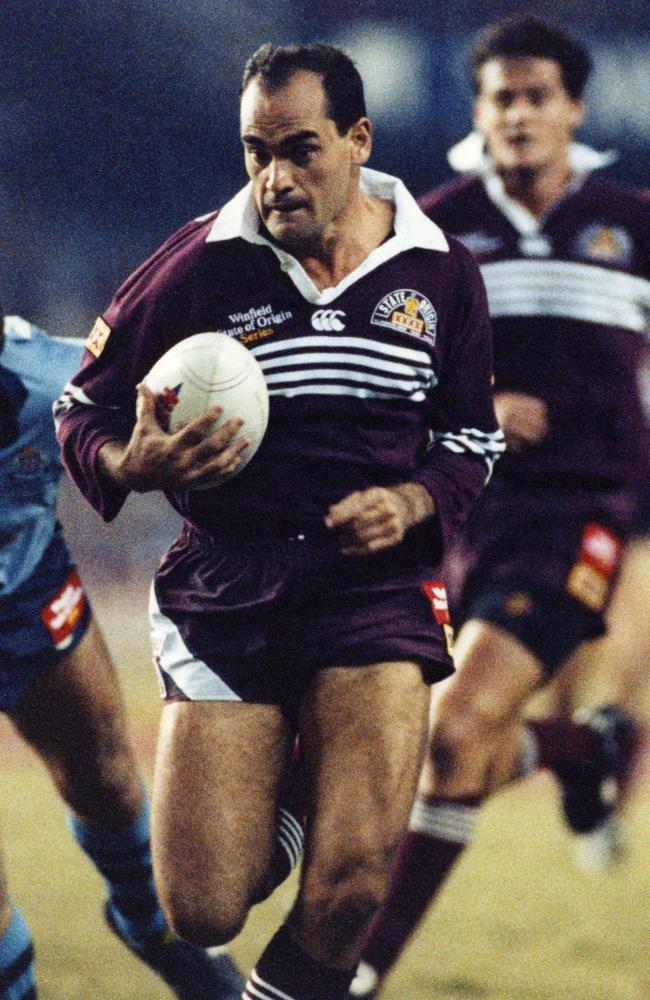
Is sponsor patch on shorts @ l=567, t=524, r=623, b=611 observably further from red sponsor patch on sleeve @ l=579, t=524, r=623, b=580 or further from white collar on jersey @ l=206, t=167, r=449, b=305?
white collar on jersey @ l=206, t=167, r=449, b=305

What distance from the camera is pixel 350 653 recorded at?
10.1 ft

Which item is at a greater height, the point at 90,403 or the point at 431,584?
the point at 90,403

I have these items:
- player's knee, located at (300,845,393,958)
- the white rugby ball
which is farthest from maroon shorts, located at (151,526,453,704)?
player's knee, located at (300,845,393,958)

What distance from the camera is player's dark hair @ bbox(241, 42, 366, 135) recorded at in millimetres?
3064

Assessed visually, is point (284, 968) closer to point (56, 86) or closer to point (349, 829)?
point (349, 829)

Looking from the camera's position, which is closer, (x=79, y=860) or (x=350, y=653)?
(x=350, y=653)

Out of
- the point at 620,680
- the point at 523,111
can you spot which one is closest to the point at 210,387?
the point at 523,111

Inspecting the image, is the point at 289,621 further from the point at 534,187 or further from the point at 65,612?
the point at 534,187

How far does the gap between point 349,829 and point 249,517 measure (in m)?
0.66

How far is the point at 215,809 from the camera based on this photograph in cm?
300

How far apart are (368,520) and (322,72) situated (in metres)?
0.91

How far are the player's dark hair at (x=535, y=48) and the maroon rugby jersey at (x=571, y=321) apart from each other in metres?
0.39

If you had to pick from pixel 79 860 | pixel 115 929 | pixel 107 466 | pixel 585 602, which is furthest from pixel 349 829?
pixel 79 860

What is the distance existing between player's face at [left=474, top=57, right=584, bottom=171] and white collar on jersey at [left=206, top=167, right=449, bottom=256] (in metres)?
1.24
